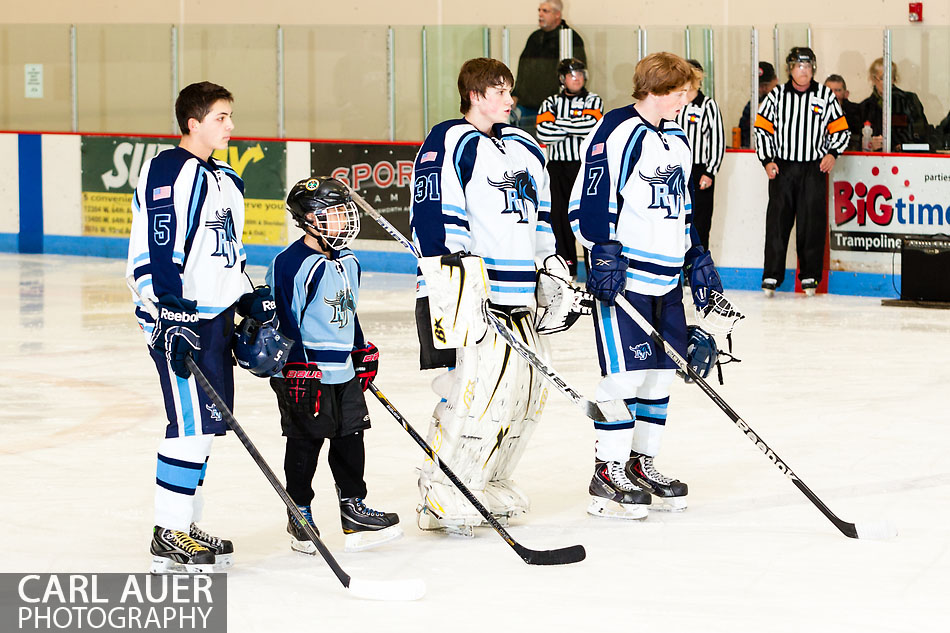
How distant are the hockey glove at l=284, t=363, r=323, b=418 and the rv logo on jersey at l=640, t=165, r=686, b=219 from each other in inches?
41.8

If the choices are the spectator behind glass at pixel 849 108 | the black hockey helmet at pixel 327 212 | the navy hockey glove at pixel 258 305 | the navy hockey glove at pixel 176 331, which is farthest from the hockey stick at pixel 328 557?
the spectator behind glass at pixel 849 108

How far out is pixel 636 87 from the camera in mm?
4129

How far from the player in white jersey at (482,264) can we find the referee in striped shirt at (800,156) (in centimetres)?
521

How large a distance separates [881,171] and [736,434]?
4225 millimetres

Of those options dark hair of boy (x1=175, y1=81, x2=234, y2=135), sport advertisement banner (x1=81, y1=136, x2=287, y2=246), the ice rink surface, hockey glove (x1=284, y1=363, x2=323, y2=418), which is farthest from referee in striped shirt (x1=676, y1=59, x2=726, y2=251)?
dark hair of boy (x1=175, y1=81, x2=234, y2=135)

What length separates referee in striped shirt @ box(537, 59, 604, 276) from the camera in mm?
9461

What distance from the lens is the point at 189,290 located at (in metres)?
3.44

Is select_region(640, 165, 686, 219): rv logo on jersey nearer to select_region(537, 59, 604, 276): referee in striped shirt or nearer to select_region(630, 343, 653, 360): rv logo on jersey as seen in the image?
select_region(630, 343, 653, 360): rv logo on jersey

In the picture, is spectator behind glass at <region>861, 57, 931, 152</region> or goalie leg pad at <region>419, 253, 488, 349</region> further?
spectator behind glass at <region>861, 57, 931, 152</region>

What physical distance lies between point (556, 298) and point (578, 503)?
634 millimetres

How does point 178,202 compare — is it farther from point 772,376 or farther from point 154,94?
point 154,94

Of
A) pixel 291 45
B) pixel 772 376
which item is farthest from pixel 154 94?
pixel 772 376

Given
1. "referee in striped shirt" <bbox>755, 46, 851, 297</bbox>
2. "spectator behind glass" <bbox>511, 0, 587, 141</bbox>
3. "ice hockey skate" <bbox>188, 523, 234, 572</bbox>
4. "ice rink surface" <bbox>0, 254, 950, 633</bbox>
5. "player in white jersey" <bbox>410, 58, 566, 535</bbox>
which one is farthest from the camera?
"spectator behind glass" <bbox>511, 0, 587, 141</bbox>

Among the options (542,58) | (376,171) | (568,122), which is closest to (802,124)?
(568,122)
